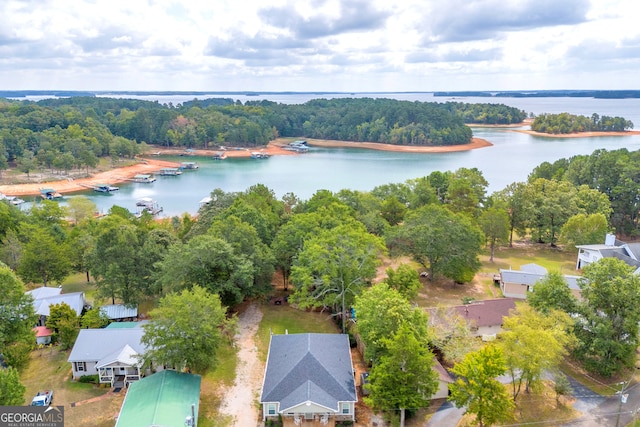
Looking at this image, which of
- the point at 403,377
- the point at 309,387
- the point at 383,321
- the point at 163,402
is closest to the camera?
the point at 403,377

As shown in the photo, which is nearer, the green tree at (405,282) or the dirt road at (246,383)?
the dirt road at (246,383)

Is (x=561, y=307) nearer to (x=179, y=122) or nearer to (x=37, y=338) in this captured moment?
(x=37, y=338)

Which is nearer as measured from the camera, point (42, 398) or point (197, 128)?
point (42, 398)

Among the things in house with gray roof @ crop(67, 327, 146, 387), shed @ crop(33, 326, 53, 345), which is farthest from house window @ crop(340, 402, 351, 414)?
shed @ crop(33, 326, 53, 345)

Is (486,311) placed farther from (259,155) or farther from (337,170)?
(259,155)

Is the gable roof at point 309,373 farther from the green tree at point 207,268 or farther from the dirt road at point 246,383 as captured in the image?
the green tree at point 207,268

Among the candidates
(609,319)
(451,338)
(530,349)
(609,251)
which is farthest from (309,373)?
(609,251)

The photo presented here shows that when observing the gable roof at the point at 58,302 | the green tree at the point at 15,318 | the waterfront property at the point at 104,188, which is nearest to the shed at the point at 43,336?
the gable roof at the point at 58,302
